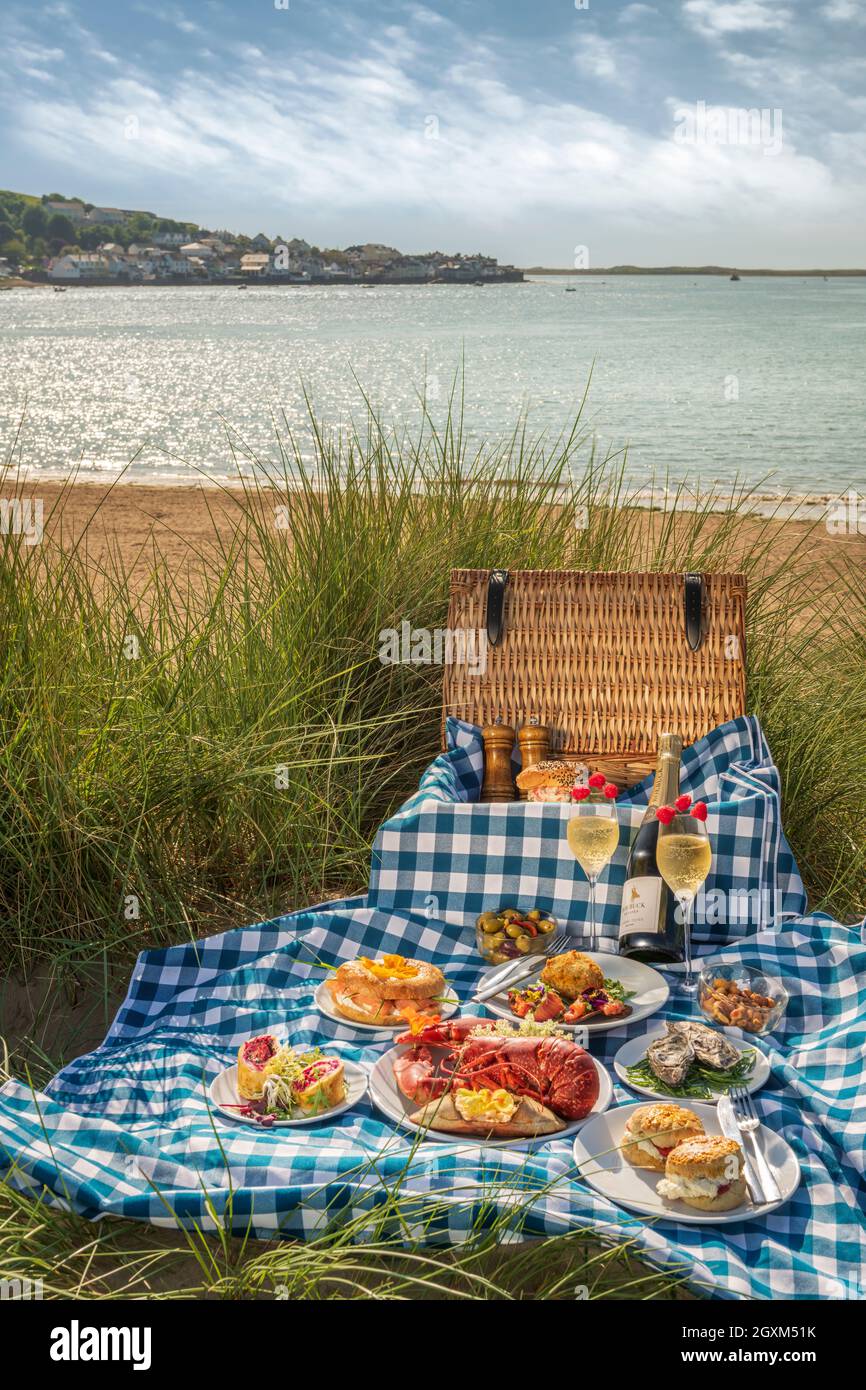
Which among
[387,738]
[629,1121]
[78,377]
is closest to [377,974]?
[629,1121]

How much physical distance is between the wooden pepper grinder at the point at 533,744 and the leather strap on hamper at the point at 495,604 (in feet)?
0.97

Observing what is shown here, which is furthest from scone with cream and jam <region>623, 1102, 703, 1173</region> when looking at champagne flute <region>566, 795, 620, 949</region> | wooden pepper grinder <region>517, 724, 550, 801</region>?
wooden pepper grinder <region>517, 724, 550, 801</region>

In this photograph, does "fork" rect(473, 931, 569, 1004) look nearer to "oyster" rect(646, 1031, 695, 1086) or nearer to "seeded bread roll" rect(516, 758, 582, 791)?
"oyster" rect(646, 1031, 695, 1086)

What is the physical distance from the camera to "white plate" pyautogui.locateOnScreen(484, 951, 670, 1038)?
2.12 meters

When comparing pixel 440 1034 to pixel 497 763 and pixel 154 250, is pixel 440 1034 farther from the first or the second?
pixel 154 250

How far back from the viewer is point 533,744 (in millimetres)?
3203

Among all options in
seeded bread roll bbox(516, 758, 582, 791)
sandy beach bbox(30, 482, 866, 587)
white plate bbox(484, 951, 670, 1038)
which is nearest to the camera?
white plate bbox(484, 951, 670, 1038)

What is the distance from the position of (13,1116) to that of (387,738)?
1.99 meters

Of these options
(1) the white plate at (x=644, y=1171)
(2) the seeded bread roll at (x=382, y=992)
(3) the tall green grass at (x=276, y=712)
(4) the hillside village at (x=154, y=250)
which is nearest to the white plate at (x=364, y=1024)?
(2) the seeded bread roll at (x=382, y=992)

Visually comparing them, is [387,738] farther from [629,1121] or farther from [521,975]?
[629,1121]

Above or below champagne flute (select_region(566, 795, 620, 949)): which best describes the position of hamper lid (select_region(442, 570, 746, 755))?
above

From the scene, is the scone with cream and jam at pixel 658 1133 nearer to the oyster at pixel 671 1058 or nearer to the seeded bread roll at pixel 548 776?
the oyster at pixel 671 1058

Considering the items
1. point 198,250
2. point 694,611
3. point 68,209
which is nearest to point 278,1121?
point 694,611

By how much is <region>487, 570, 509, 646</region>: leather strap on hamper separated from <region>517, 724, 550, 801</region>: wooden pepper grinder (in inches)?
11.7
